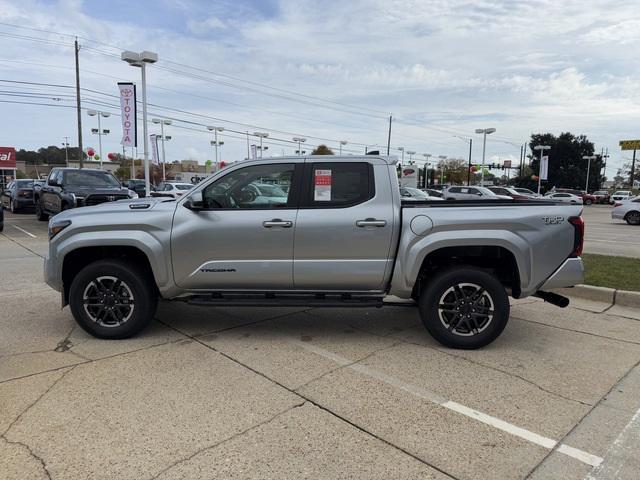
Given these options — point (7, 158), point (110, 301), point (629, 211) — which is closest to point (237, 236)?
point (110, 301)

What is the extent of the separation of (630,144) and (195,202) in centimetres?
7166

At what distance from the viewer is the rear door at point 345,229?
463cm

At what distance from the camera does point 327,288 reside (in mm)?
4789

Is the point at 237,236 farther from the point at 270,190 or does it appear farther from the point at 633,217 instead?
the point at 633,217

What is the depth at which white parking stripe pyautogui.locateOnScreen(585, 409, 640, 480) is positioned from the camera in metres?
2.75

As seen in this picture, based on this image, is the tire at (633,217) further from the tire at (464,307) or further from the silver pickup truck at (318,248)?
the tire at (464,307)

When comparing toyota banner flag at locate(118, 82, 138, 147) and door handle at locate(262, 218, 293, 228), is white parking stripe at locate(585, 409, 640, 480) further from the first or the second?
toyota banner flag at locate(118, 82, 138, 147)

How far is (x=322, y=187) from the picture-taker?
4.77 metres

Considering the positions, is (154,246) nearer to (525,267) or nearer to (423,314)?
(423,314)

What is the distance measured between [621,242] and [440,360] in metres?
13.2

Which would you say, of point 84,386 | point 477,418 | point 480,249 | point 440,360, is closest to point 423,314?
point 440,360

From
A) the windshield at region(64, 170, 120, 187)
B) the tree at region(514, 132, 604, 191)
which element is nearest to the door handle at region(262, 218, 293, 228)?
the windshield at region(64, 170, 120, 187)

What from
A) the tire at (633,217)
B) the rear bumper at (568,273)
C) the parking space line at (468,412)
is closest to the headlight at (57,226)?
the parking space line at (468,412)

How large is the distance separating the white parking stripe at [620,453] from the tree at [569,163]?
78.8 metres
